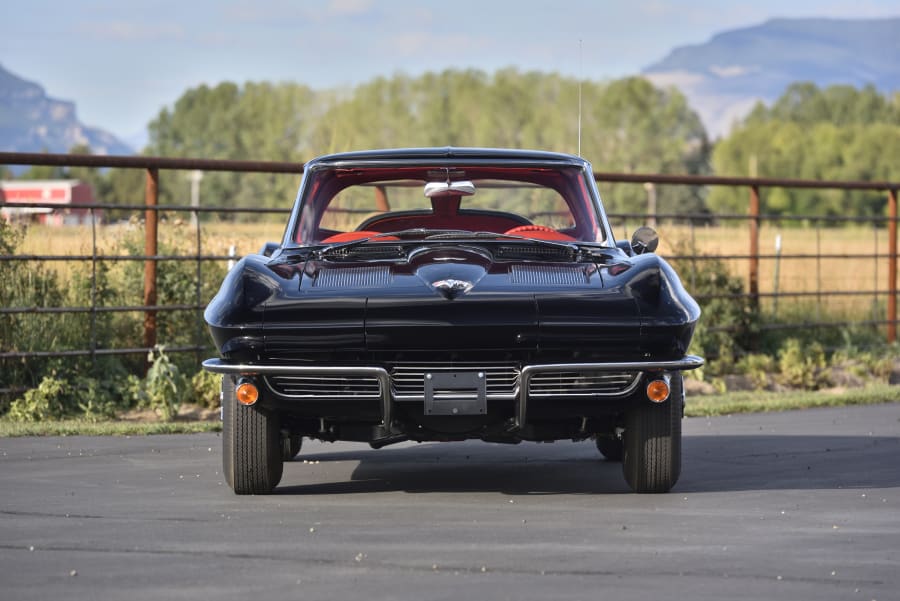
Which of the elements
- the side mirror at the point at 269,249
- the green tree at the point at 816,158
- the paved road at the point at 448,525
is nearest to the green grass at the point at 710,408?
the paved road at the point at 448,525

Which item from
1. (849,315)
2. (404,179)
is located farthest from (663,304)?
(849,315)

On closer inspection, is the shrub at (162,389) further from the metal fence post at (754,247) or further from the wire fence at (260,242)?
the metal fence post at (754,247)

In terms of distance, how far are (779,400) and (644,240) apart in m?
4.66

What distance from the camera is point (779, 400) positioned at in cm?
1175

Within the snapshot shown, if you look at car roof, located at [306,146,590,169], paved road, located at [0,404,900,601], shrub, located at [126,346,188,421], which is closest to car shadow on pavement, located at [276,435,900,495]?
paved road, located at [0,404,900,601]

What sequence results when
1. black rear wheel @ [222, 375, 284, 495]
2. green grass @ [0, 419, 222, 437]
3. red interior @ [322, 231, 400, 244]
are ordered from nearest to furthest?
black rear wheel @ [222, 375, 284, 495], red interior @ [322, 231, 400, 244], green grass @ [0, 419, 222, 437]

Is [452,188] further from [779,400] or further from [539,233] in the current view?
[779,400]

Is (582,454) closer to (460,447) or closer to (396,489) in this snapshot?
(460,447)

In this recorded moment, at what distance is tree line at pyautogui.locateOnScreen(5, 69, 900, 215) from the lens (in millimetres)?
112812

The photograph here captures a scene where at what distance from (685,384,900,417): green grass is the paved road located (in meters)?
2.17

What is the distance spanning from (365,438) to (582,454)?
2485 mm

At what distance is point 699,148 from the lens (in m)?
146

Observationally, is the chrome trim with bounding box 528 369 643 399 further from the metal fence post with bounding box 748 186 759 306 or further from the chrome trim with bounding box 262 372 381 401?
the metal fence post with bounding box 748 186 759 306

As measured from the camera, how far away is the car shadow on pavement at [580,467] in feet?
23.7
